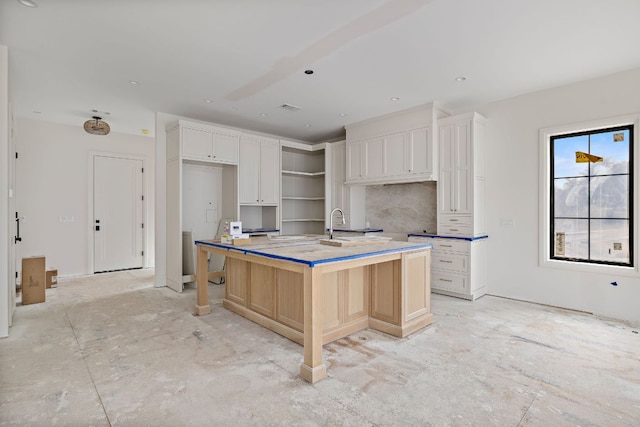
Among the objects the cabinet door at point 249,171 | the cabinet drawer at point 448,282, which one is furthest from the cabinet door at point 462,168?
the cabinet door at point 249,171

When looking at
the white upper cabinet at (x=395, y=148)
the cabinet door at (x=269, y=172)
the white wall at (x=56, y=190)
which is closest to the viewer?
the white upper cabinet at (x=395, y=148)

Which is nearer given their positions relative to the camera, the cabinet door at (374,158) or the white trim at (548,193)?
the white trim at (548,193)

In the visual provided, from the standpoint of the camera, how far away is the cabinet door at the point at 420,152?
15.4 feet

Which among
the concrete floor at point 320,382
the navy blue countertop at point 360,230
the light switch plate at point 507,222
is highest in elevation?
the light switch plate at point 507,222

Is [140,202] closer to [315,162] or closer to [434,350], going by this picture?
[315,162]

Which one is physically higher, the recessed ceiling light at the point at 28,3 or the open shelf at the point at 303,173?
the recessed ceiling light at the point at 28,3

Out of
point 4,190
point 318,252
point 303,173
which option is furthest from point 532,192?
point 4,190

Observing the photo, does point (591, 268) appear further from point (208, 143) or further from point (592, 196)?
point (208, 143)

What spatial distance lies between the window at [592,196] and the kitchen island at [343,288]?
2184mm

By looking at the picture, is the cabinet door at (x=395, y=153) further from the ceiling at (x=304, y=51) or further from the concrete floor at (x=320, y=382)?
the concrete floor at (x=320, y=382)

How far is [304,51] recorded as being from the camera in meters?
3.13

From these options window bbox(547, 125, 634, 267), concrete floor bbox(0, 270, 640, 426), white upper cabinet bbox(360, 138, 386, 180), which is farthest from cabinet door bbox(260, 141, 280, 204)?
window bbox(547, 125, 634, 267)

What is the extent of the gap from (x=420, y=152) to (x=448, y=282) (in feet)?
6.21

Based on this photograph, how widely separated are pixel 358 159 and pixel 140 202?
14.3 ft
